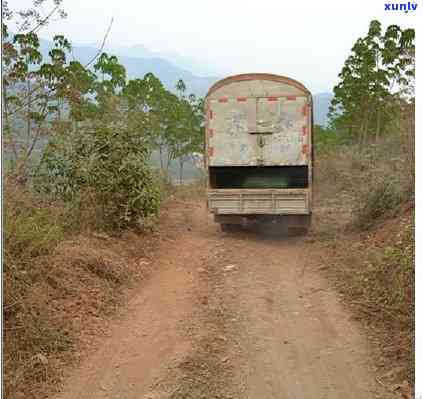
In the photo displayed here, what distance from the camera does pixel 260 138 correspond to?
1136 centimetres

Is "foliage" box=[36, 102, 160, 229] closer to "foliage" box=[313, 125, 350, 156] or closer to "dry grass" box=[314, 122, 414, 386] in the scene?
"dry grass" box=[314, 122, 414, 386]

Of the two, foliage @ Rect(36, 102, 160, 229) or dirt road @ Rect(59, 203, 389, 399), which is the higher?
foliage @ Rect(36, 102, 160, 229)

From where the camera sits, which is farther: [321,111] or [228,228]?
[321,111]

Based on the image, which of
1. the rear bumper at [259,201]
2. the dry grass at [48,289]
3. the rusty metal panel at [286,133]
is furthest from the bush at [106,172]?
the rusty metal panel at [286,133]

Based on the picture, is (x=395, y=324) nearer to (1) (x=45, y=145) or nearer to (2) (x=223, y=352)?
(2) (x=223, y=352)

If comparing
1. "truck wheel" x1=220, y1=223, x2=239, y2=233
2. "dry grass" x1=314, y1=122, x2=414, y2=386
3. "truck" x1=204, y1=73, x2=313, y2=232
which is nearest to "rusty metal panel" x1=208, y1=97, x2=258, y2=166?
"truck" x1=204, y1=73, x2=313, y2=232

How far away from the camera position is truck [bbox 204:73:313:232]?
11.2 metres

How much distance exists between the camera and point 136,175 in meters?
10.3

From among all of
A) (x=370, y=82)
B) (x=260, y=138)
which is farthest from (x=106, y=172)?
(x=370, y=82)

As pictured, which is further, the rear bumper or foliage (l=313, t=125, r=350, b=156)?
foliage (l=313, t=125, r=350, b=156)

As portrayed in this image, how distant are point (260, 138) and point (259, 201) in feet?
4.03

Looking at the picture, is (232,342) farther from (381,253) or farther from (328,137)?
(328,137)

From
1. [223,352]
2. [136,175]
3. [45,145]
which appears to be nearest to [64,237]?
[45,145]

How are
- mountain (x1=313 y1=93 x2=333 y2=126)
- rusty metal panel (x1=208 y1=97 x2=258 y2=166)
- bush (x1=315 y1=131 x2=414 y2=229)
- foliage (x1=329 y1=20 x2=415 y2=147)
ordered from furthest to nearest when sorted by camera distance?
mountain (x1=313 y1=93 x2=333 y2=126), foliage (x1=329 y1=20 x2=415 y2=147), rusty metal panel (x1=208 y1=97 x2=258 y2=166), bush (x1=315 y1=131 x2=414 y2=229)
